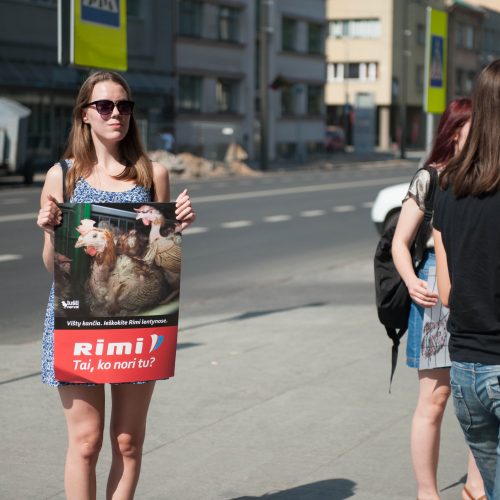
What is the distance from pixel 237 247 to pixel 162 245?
43.0 ft

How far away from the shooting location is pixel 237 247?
17.1 m

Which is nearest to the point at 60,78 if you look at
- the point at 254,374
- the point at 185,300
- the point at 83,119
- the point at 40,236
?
the point at 40,236

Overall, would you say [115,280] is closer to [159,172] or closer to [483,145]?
[159,172]

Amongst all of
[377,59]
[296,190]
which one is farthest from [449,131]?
[377,59]

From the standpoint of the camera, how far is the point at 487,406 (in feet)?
10.7

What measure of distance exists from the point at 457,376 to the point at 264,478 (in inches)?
80.8

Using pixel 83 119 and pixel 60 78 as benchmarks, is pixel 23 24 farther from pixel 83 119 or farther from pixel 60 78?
pixel 83 119

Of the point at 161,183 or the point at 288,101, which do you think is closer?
the point at 161,183

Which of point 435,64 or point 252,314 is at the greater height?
point 435,64

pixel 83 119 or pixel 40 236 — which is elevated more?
pixel 83 119

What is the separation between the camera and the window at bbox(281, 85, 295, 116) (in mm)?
67750

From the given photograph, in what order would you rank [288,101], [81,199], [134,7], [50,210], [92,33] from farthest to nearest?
[288,101]
[134,7]
[92,33]
[81,199]
[50,210]

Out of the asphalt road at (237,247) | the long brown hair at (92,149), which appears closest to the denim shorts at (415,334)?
the long brown hair at (92,149)

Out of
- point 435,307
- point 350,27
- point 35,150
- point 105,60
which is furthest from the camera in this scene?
point 350,27
